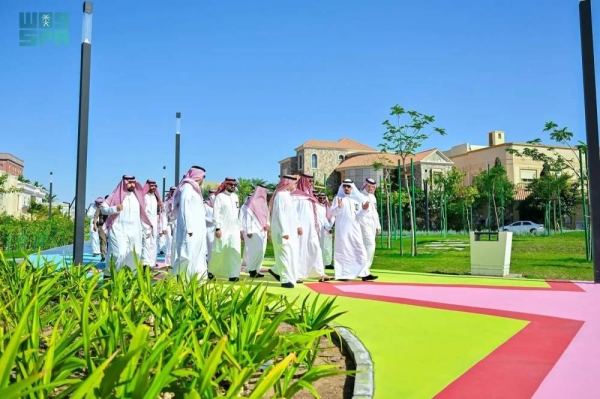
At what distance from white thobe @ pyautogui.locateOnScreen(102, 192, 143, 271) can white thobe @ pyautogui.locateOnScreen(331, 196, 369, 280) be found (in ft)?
11.9

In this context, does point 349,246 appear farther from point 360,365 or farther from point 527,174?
point 527,174

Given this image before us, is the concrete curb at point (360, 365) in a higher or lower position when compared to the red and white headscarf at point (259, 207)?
lower

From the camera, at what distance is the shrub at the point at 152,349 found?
1.84 m

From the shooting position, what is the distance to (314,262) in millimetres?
9547

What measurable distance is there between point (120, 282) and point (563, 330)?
13.4 feet

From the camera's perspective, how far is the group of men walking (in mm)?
7802

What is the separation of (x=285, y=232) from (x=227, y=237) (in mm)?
1658

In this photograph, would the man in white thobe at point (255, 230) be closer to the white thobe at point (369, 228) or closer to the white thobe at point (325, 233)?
the white thobe at point (369, 228)

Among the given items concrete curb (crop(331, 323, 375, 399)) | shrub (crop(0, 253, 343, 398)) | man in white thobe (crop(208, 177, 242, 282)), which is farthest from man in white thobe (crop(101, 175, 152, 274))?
concrete curb (crop(331, 323, 375, 399))

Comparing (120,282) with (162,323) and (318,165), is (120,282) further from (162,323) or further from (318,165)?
(318,165)

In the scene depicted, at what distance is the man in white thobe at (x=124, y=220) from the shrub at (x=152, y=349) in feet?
10.2

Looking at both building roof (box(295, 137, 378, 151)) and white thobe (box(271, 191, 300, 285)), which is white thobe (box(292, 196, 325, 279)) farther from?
building roof (box(295, 137, 378, 151))

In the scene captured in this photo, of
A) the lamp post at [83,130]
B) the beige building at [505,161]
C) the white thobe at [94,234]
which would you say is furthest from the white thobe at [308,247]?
the beige building at [505,161]

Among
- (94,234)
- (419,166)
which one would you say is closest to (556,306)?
(94,234)
